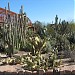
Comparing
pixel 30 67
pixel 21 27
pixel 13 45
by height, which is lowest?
pixel 30 67

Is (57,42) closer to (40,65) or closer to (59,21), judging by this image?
(59,21)

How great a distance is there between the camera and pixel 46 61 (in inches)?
434

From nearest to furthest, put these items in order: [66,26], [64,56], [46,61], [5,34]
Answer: [46,61] < [64,56] < [5,34] < [66,26]

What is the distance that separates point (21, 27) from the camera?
20344mm

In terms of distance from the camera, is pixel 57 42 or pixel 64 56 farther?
pixel 57 42

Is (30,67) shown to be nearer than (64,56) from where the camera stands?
Yes

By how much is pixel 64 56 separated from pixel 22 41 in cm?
587

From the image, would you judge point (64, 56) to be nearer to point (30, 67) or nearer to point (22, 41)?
point (30, 67)

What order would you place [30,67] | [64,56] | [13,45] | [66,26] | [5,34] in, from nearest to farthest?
[30,67] < [64,56] < [13,45] < [5,34] < [66,26]

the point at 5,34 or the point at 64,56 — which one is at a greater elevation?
the point at 5,34

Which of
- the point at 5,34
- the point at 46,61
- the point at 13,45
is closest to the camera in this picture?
the point at 46,61

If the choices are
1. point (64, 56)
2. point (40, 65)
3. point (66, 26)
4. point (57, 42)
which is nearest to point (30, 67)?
point (40, 65)

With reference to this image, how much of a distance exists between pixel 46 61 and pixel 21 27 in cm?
969

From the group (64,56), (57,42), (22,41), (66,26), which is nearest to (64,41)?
(57,42)
